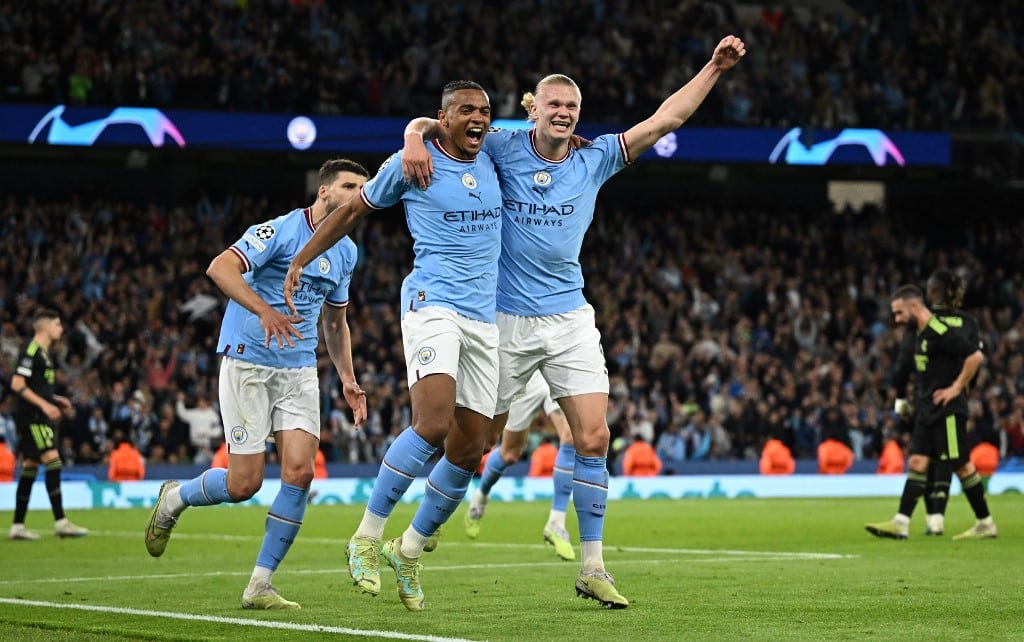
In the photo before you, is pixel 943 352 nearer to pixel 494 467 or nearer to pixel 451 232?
pixel 494 467

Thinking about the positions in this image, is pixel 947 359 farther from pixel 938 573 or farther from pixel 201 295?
pixel 201 295

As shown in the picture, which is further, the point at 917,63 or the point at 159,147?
the point at 917,63

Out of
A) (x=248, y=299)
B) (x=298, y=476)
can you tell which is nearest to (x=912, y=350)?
(x=298, y=476)

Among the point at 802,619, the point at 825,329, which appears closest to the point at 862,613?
the point at 802,619

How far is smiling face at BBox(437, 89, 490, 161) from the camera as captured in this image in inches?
322

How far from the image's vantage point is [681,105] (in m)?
8.45

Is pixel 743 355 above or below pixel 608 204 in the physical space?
below

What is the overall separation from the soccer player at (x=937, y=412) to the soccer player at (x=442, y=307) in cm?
740

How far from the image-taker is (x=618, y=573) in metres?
10.9

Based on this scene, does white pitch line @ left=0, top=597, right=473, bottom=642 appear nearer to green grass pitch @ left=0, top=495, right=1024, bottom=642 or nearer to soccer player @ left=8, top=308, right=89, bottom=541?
green grass pitch @ left=0, top=495, right=1024, bottom=642

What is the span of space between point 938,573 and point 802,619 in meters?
3.18

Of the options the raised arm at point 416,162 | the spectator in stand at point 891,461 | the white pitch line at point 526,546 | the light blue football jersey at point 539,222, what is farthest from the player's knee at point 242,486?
the spectator in stand at point 891,461

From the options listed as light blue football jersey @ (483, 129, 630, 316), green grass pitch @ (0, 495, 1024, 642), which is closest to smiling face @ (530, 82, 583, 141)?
light blue football jersey @ (483, 129, 630, 316)

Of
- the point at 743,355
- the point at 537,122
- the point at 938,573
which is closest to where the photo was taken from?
the point at 537,122
